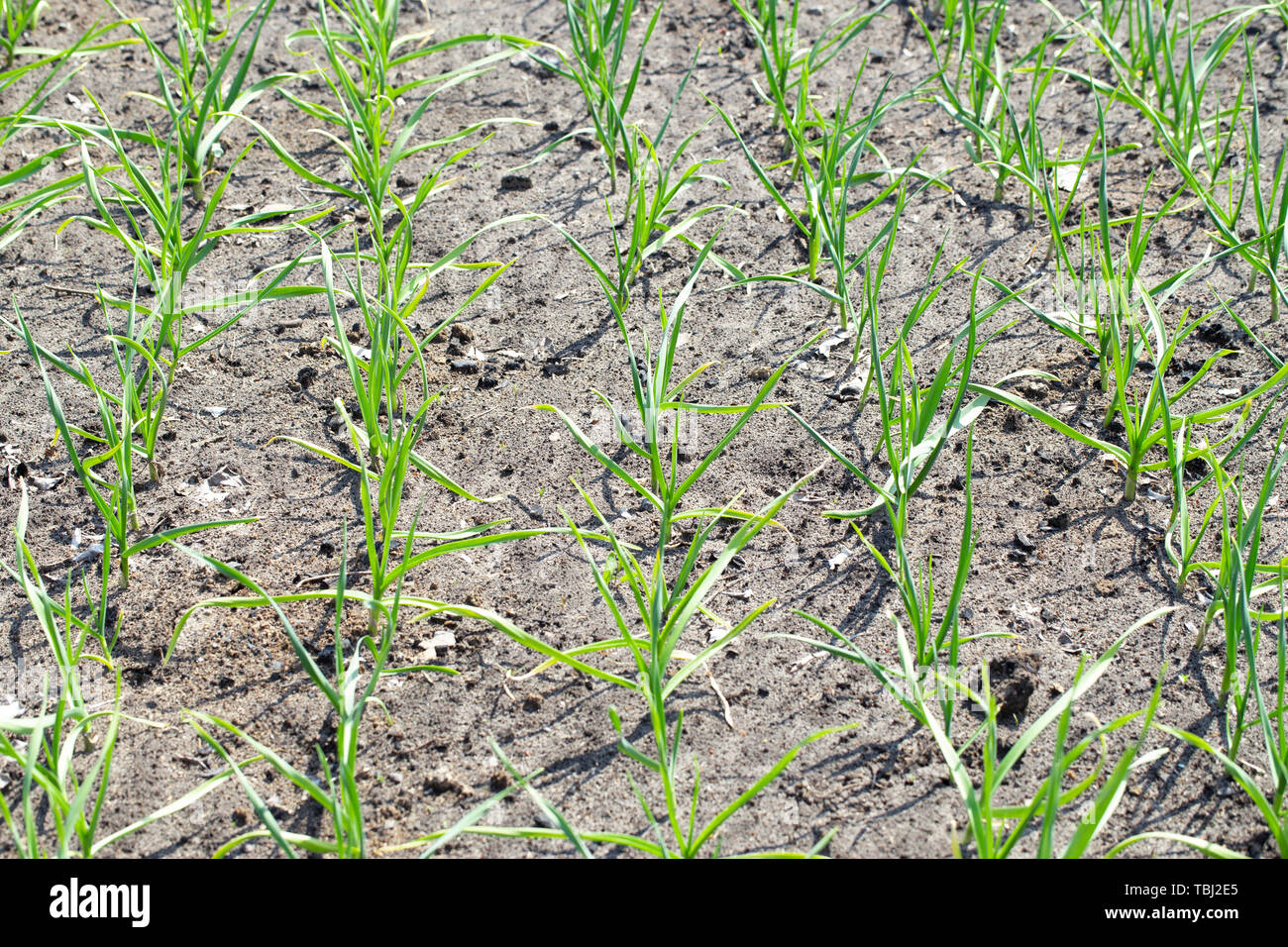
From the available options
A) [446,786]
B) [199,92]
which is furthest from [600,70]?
[446,786]

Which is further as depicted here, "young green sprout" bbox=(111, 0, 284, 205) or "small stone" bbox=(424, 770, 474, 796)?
"young green sprout" bbox=(111, 0, 284, 205)

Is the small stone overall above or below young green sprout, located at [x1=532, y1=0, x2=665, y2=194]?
below

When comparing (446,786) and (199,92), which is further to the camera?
(199,92)

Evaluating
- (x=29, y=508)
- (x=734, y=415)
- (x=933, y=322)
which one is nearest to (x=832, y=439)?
(x=734, y=415)

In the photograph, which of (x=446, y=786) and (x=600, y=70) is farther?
(x=600, y=70)

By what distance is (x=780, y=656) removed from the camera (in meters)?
1.70

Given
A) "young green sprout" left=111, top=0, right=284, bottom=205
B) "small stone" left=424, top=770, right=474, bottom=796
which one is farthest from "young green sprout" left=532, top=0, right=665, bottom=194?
"small stone" left=424, top=770, right=474, bottom=796

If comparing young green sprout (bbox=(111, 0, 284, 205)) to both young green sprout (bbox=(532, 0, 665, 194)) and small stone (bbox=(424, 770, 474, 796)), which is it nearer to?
young green sprout (bbox=(532, 0, 665, 194))

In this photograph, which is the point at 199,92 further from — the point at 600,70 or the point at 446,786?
the point at 446,786

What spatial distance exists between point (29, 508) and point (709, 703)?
1.27 m

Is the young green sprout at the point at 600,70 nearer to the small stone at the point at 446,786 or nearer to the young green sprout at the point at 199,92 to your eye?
the young green sprout at the point at 199,92

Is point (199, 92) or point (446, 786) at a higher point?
point (199, 92)

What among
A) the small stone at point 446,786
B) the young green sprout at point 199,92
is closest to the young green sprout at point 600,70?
the young green sprout at point 199,92

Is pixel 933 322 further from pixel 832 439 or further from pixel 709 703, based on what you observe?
pixel 709 703
